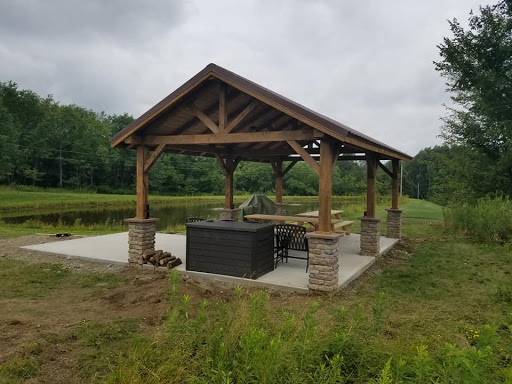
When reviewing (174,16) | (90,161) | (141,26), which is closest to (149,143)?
(174,16)

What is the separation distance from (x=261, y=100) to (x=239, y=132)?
4.35 ft

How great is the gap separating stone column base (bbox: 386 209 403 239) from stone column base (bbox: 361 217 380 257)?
110 inches

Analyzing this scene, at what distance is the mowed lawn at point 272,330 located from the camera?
8.42 ft

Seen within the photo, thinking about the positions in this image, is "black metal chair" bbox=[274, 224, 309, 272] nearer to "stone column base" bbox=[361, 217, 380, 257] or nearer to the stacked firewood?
"stone column base" bbox=[361, 217, 380, 257]

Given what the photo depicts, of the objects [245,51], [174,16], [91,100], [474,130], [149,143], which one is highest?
[91,100]

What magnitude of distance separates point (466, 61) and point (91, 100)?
6374 cm

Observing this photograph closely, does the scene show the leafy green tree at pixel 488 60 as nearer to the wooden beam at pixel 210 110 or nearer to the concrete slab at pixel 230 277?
the concrete slab at pixel 230 277

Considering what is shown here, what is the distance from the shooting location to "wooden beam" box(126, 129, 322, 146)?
20.1ft

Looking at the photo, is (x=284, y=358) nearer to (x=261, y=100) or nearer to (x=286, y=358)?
(x=286, y=358)

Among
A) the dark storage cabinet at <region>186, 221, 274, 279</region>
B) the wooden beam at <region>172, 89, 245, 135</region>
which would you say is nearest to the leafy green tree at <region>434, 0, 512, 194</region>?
the wooden beam at <region>172, 89, 245, 135</region>

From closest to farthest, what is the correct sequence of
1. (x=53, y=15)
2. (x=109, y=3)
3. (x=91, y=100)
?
(x=109, y=3), (x=53, y=15), (x=91, y=100)

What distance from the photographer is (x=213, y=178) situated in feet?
169


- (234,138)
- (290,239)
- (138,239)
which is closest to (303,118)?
(234,138)

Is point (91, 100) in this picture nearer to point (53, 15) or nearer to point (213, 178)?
point (213, 178)
